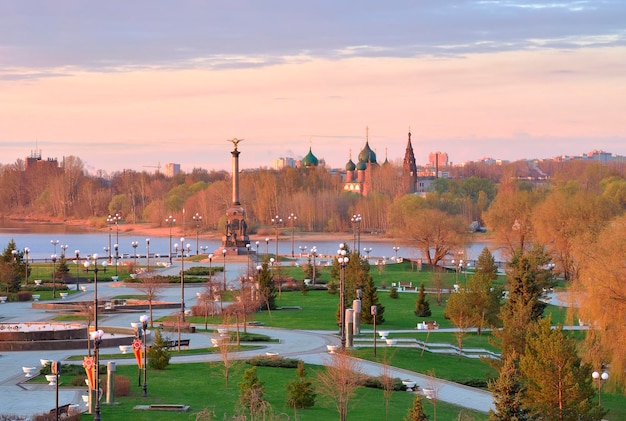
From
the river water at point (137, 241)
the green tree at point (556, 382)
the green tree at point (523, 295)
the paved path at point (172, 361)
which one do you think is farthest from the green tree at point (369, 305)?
the river water at point (137, 241)

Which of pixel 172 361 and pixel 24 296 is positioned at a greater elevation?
pixel 24 296

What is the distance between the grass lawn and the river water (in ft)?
173

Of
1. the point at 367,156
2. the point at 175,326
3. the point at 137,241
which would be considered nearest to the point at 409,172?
the point at 367,156

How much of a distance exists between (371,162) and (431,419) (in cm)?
15470

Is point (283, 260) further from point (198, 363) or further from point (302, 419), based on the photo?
point (302, 419)

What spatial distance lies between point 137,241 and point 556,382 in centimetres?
10938

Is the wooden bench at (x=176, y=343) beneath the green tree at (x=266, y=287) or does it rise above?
beneath

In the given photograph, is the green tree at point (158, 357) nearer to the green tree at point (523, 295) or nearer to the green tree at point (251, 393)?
the green tree at point (251, 393)

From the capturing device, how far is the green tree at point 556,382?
26.1 metres

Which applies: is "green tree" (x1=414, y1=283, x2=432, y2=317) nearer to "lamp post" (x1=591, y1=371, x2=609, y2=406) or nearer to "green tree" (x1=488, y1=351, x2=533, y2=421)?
"lamp post" (x1=591, y1=371, x2=609, y2=406)

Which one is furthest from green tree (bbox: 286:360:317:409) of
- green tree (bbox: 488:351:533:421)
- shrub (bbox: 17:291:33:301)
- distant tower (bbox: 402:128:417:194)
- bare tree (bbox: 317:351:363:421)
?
distant tower (bbox: 402:128:417:194)

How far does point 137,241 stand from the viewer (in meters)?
133

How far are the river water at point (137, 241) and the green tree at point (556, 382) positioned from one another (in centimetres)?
5452

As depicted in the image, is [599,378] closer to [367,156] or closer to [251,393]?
[251,393]
